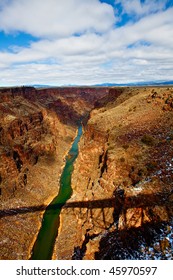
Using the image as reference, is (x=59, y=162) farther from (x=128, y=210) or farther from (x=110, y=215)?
(x=128, y=210)

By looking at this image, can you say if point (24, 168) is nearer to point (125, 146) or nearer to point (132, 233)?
point (125, 146)

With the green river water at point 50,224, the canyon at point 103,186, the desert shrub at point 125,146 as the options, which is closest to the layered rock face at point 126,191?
the canyon at point 103,186

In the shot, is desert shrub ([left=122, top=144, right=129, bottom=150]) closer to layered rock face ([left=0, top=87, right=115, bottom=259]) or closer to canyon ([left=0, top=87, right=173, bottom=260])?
canyon ([left=0, top=87, right=173, bottom=260])

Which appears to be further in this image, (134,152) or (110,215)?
(134,152)

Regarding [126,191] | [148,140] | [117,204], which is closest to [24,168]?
[117,204]

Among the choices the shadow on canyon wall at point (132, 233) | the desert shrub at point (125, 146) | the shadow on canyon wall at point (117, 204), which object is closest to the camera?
the shadow on canyon wall at point (132, 233)

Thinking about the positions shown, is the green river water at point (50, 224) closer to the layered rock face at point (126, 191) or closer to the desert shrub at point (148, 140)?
the layered rock face at point (126, 191)

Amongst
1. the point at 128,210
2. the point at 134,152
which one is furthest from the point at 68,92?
the point at 128,210

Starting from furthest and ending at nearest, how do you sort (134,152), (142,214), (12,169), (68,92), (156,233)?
(68,92), (12,169), (134,152), (142,214), (156,233)
